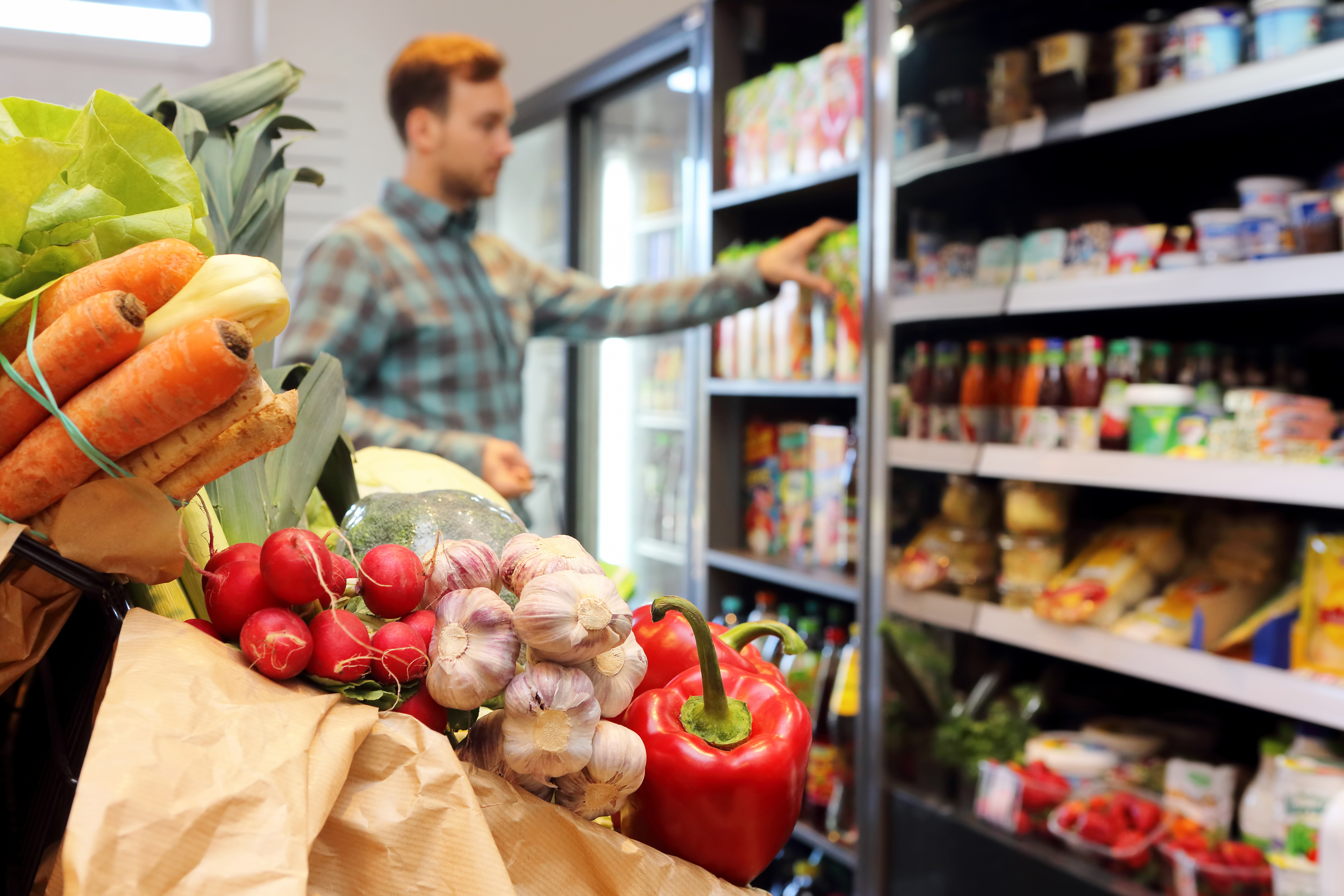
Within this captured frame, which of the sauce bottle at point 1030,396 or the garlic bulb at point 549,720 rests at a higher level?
the sauce bottle at point 1030,396

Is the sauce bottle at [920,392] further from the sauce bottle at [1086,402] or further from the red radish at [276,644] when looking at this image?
the red radish at [276,644]

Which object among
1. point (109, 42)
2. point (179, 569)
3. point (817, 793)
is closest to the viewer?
point (179, 569)

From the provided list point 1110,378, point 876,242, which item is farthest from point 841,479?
point 1110,378

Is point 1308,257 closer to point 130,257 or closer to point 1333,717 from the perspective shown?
point 1333,717

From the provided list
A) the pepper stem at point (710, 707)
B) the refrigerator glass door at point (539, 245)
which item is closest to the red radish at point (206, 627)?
the pepper stem at point (710, 707)

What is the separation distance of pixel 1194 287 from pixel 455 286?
5.00ft

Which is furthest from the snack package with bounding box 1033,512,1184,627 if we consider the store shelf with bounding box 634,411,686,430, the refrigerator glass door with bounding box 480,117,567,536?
the refrigerator glass door with bounding box 480,117,567,536

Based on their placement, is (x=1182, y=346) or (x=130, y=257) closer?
(x=130, y=257)

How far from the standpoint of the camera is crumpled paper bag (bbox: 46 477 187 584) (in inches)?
18.2

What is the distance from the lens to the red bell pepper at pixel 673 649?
2.13 feet

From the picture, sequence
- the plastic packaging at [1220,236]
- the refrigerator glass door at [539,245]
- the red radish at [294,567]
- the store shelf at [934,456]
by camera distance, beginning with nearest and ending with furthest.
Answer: the red radish at [294,567] → the plastic packaging at [1220,236] → the store shelf at [934,456] → the refrigerator glass door at [539,245]

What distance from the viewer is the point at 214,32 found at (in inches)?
154

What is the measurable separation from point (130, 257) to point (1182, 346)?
178 cm

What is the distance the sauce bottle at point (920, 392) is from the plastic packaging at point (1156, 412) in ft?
1.36
